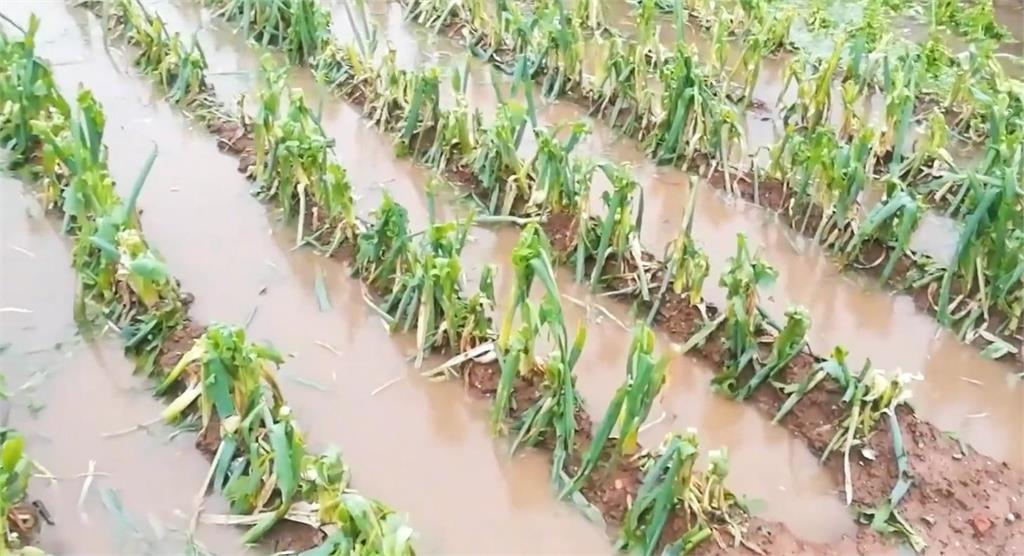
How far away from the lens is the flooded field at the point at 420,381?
2.77m

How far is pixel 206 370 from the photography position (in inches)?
107

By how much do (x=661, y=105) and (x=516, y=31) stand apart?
39.0 inches

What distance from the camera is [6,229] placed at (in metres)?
3.90

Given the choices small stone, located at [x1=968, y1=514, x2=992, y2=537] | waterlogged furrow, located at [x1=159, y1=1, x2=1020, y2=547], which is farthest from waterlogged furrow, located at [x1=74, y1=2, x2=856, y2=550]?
small stone, located at [x1=968, y1=514, x2=992, y2=537]

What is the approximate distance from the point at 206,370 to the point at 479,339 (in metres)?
0.91

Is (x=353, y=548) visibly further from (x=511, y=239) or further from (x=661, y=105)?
(x=661, y=105)

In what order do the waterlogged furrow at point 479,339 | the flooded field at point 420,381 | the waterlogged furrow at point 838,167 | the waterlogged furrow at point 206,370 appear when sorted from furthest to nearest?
1. the waterlogged furrow at point 838,167
2. the flooded field at point 420,381
3. the waterlogged furrow at point 479,339
4. the waterlogged furrow at point 206,370

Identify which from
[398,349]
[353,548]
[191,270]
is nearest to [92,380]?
[191,270]

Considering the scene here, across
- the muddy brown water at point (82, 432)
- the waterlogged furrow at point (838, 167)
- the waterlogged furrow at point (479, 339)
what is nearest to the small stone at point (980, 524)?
the waterlogged furrow at point (479, 339)

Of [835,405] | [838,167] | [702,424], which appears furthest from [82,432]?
[838,167]

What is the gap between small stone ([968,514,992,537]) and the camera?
8.87ft

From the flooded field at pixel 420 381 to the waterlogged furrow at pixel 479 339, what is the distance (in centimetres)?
3

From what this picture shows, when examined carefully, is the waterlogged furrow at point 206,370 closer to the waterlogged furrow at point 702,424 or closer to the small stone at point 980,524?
the waterlogged furrow at point 702,424

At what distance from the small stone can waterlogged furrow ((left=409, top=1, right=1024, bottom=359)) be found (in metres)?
0.78
